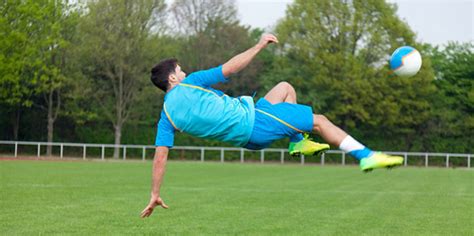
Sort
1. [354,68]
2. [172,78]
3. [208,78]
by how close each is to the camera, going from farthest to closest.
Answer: [354,68] < [172,78] < [208,78]

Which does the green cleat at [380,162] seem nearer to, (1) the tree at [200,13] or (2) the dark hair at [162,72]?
(2) the dark hair at [162,72]

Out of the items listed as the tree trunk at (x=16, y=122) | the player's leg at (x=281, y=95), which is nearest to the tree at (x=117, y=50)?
the tree trunk at (x=16, y=122)

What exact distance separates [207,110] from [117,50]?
140ft

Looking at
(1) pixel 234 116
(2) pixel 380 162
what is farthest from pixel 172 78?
(2) pixel 380 162

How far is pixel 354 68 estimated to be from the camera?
169 ft

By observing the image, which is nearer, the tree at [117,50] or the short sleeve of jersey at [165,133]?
the short sleeve of jersey at [165,133]

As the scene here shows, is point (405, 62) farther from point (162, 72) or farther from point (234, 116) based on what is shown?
point (162, 72)

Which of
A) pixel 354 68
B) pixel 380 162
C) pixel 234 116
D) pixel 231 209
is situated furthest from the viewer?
pixel 354 68

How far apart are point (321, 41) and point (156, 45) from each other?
472 inches

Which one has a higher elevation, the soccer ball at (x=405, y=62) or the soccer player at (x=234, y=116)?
the soccer ball at (x=405, y=62)

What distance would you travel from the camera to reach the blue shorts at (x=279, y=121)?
854 cm

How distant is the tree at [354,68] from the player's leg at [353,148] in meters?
42.7

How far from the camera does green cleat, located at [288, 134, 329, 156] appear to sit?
28.6ft

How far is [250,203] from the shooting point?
1577cm
